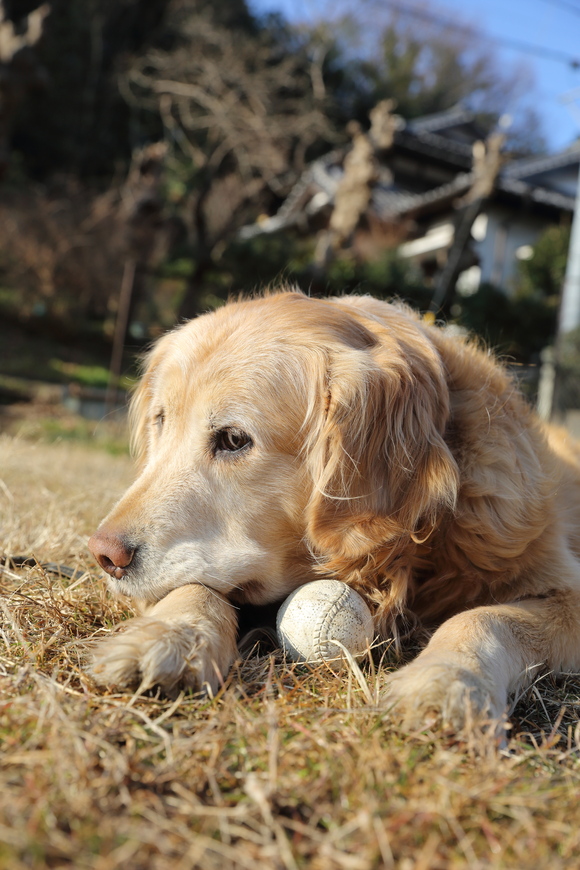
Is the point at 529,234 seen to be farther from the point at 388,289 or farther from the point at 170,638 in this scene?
the point at 170,638

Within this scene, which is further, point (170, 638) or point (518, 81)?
point (518, 81)

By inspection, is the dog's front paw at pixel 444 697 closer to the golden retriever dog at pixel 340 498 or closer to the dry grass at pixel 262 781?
the dry grass at pixel 262 781

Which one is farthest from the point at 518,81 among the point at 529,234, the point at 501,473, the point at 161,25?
the point at 501,473

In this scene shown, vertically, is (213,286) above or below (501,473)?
above

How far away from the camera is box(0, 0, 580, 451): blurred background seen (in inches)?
487

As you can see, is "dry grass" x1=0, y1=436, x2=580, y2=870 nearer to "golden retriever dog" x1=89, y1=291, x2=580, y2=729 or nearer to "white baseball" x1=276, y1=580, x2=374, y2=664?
"white baseball" x1=276, y1=580, x2=374, y2=664

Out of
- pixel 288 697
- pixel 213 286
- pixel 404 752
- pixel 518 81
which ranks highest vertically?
pixel 518 81

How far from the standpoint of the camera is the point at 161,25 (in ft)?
81.3

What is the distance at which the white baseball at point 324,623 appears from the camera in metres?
1.97

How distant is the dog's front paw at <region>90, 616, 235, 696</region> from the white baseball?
29 centimetres

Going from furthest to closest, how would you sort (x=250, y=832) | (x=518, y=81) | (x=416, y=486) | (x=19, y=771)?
(x=518, y=81) < (x=416, y=486) < (x=19, y=771) < (x=250, y=832)

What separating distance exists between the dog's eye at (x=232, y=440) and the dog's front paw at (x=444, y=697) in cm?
89

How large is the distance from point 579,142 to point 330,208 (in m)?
14.2

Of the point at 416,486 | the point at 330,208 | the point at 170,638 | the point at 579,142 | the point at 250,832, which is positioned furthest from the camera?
the point at 579,142
